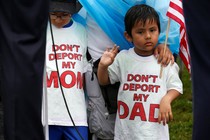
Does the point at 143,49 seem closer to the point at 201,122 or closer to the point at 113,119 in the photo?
the point at 113,119

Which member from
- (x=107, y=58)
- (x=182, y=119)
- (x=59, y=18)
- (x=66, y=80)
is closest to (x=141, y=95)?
(x=107, y=58)

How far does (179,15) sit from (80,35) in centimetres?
71

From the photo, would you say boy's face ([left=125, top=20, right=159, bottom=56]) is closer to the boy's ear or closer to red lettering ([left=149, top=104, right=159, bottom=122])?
the boy's ear

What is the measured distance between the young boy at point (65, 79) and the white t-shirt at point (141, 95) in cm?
28

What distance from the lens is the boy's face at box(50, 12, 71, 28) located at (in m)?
4.23

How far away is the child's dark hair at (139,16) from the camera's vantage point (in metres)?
4.08

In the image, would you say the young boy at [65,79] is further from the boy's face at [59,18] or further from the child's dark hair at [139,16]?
the child's dark hair at [139,16]

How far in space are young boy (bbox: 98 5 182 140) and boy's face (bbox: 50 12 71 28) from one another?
1.35 ft

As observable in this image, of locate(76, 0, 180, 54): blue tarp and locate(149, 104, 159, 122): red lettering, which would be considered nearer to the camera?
locate(149, 104, 159, 122): red lettering

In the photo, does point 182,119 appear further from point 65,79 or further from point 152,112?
point 65,79

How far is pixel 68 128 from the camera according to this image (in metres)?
4.23

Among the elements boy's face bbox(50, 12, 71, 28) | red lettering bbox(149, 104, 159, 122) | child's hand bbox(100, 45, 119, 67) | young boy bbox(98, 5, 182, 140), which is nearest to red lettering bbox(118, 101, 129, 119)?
young boy bbox(98, 5, 182, 140)

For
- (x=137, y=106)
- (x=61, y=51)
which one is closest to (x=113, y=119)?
→ (x=137, y=106)

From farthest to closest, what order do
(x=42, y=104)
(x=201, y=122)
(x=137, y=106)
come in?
(x=137, y=106) < (x=42, y=104) < (x=201, y=122)
